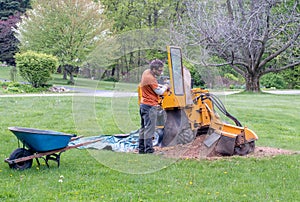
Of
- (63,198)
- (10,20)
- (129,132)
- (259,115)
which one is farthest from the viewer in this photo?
(10,20)

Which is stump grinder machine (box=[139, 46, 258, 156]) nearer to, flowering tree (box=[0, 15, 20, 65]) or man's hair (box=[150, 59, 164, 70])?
man's hair (box=[150, 59, 164, 70])

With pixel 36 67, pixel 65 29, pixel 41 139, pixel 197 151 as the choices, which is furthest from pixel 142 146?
pixel 65 29

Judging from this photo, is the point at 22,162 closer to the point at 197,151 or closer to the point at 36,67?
the point at 197,151

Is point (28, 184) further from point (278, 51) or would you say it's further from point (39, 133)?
point (278, 51)

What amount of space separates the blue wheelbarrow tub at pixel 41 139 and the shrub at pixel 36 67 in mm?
14691

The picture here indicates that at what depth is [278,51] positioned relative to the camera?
2236 cm

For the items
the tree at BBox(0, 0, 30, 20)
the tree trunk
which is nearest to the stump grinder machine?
the tree trunk

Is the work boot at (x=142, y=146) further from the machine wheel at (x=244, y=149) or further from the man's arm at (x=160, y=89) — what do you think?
the machine wheel at (x=244, y=149)

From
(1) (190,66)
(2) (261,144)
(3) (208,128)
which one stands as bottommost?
(2) (261,144)

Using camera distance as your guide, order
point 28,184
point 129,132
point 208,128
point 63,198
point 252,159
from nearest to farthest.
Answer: point 63,198 < point 28,184 < point 252,159 < point 208,128 < point 129,132

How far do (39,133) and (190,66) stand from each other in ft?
11.3

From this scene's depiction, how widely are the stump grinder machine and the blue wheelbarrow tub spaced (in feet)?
6.37

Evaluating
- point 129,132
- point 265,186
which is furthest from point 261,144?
point 265,186

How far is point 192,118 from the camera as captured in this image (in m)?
7.06
